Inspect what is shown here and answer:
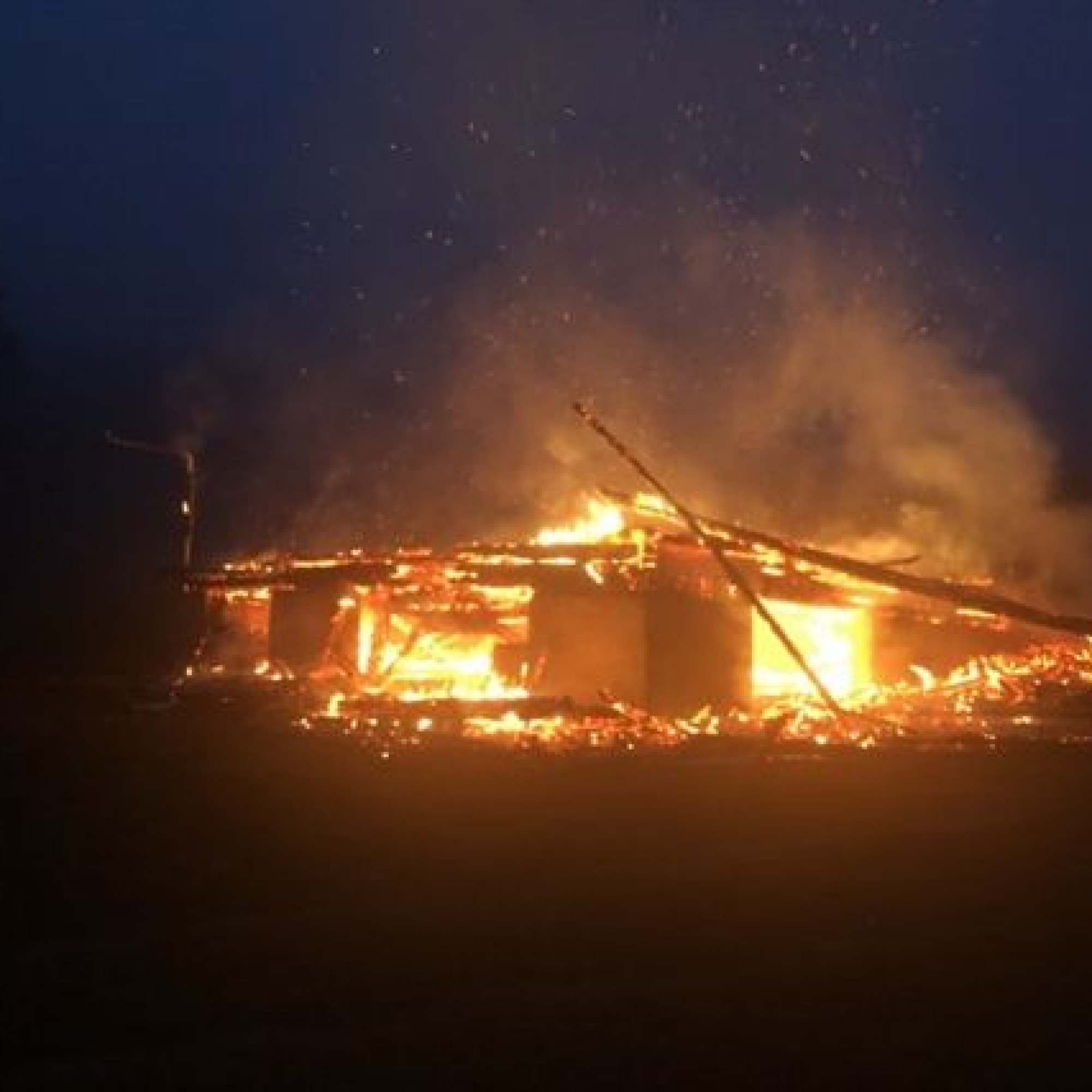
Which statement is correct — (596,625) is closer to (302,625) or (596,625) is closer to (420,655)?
(420,655)

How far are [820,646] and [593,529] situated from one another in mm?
4075

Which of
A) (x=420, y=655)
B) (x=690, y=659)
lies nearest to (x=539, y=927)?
(x=690, y=659)

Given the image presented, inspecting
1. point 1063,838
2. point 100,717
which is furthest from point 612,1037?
point 100,717

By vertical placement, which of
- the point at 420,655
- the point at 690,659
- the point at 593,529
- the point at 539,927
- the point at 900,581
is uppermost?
the point at 593,529

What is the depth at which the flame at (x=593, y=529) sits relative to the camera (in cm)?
1602

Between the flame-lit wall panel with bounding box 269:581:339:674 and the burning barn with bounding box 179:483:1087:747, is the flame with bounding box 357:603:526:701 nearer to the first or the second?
the burning barn with bounding box 179:483:1087:747

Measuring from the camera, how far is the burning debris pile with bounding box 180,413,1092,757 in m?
13.1

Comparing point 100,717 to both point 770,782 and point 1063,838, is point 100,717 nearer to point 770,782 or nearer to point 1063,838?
point 770,782

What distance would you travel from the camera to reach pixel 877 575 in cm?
1462

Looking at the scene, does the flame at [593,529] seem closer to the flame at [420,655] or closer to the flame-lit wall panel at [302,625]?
the flame at [420,655]

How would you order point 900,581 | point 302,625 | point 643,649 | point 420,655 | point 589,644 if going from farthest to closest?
point 420,655
point 302,625
point 589,644
point 643,649
point 900,581

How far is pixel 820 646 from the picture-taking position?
18.7 meters

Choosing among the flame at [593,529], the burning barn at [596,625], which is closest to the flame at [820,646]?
the burning barn at [596,625]

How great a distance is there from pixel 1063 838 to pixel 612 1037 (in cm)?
450
